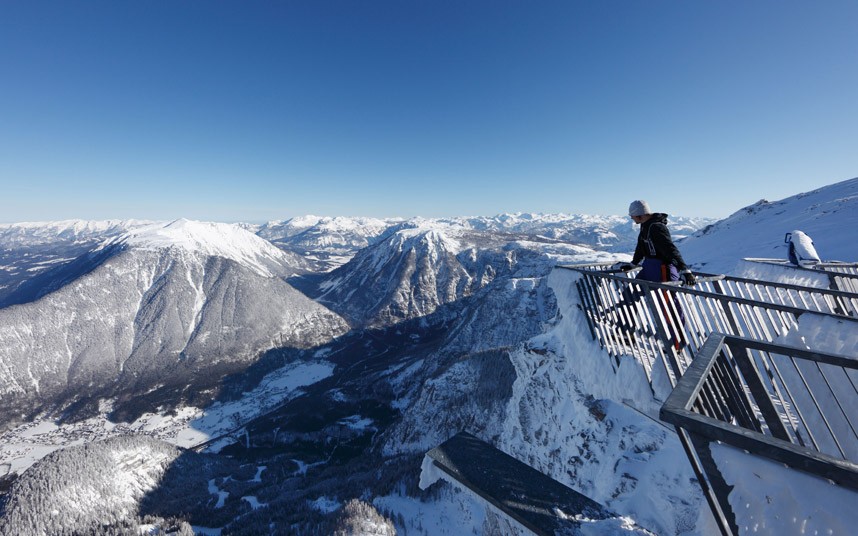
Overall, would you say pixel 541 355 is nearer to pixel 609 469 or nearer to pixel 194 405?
pixel 609 469

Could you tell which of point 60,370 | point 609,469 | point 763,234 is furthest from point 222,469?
point 60,370

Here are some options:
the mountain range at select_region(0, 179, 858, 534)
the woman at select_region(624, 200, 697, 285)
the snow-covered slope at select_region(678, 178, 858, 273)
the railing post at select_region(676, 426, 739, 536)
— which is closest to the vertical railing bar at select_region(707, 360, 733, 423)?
the railing post at select_region(676, 426, 739, 536)

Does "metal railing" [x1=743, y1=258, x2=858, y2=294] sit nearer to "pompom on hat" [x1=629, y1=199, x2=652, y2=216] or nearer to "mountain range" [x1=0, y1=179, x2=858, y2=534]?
"pompom on hat" [x1=629, y1=199, x2=652, y2=216]

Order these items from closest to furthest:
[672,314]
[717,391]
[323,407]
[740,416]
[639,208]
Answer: [717,391] < [740,416] < [672,314] < [639,208] < [323,407]

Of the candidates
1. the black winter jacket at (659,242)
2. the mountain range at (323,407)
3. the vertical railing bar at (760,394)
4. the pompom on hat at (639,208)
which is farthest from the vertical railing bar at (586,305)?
the vertical railing bar at (760,394)

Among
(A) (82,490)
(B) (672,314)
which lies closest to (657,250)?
(B) (672,314)

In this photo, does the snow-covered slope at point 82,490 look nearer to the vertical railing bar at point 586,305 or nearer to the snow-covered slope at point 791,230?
the vertical railing bar at point 586,305

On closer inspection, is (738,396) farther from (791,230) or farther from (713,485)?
(791,230)
